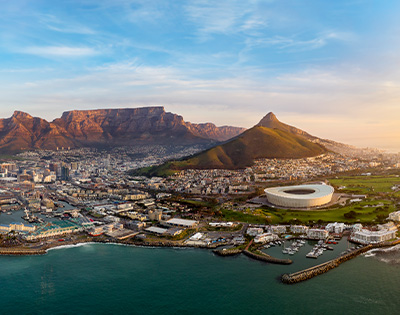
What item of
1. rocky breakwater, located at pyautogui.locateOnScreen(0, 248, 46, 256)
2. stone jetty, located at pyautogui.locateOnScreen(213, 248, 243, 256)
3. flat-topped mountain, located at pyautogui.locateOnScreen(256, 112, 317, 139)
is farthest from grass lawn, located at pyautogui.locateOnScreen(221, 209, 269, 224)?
flat-topped mountain, located at pyautogui.locateOnScreen(256, 112, 317, 139)

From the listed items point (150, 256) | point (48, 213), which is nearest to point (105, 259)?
point (150, 256)

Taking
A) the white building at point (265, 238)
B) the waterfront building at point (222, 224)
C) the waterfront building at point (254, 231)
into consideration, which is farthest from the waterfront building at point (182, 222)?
the white building at point (265, 238)

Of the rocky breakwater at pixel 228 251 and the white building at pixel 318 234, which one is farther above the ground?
the white building at pixel 318 234

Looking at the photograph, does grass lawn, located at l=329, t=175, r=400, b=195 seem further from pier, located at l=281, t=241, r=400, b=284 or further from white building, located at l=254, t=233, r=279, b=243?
white building, located at l=254, t=233, r=279, b=243

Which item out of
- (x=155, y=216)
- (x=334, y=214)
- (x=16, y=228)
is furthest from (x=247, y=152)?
(x=16, y=228)

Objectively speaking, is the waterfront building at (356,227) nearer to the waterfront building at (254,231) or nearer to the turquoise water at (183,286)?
the turquoise water at (183,286)

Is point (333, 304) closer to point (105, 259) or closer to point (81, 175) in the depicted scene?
point (105, 259)

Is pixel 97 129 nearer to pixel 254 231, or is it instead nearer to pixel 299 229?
pixel 254 231
